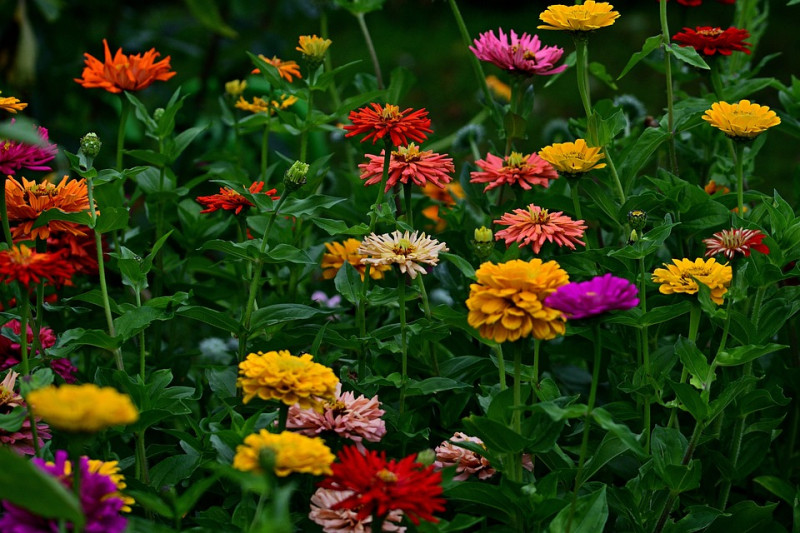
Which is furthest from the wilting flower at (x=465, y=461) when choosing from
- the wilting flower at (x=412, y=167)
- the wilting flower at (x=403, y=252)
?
the wilting flower at (x=412, y=167)

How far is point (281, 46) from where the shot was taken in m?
2.37

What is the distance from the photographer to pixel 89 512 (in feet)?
2.31

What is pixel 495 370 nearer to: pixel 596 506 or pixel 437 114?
pixel 596 506

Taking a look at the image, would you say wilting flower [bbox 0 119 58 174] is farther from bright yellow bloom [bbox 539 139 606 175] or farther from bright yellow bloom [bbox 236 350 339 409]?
bright yellow bloom [bbox 539 139 606 175]

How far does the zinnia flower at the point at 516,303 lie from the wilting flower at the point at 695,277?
228 millimetres

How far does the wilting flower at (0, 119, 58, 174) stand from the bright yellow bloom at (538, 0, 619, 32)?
0.56 m

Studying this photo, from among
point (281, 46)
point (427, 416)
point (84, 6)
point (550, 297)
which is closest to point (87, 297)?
point (427, 416)

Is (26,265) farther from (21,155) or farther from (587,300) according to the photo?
(587,300)

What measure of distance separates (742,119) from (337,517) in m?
0.61

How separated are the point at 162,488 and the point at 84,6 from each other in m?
1.97

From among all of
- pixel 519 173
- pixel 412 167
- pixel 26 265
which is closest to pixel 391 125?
pixel 412 167

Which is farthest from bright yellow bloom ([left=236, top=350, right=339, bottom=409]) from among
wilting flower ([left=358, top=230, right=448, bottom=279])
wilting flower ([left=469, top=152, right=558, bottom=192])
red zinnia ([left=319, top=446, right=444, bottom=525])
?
wilting flower ([left=469, top=152, right=558, bottom=192])

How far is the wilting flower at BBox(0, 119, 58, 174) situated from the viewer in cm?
92

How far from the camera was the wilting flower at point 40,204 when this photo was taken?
3.31 feet
